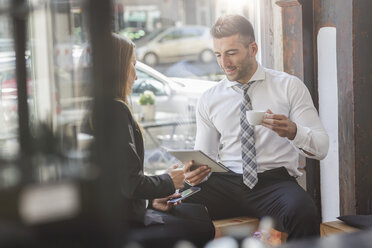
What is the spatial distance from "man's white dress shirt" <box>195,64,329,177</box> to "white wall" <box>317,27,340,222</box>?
0.86 ft

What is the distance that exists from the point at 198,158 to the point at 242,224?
39cm

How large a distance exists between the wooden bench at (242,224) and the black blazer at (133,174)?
0.47m

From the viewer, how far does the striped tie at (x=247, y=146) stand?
245cm

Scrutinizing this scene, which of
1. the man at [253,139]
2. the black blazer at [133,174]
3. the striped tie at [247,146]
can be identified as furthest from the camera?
the striped tie at [247,146]

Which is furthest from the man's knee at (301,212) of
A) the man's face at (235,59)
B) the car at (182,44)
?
the car at (182,44)

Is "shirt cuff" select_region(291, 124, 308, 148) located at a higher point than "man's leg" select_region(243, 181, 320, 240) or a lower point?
higher

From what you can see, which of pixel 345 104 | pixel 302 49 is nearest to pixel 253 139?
pixel 345 104

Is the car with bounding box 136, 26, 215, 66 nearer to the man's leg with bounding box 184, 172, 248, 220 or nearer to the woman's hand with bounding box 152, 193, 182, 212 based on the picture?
the man's leg with bounding box 184, 172, 248, 220

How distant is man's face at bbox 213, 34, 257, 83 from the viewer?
8.68ft

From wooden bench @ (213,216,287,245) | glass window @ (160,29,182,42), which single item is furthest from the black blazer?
glass window @ (160,29,182,42)

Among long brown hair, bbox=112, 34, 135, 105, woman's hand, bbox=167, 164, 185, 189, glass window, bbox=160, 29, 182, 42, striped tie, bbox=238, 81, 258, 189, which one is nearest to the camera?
long brown hair, bbox=112, 34, 135, 105

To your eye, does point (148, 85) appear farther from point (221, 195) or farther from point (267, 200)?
point (267, 200)

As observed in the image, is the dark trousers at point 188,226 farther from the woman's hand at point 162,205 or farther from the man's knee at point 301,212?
the man's knee at point 301,212

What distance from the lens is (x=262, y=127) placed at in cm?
256
